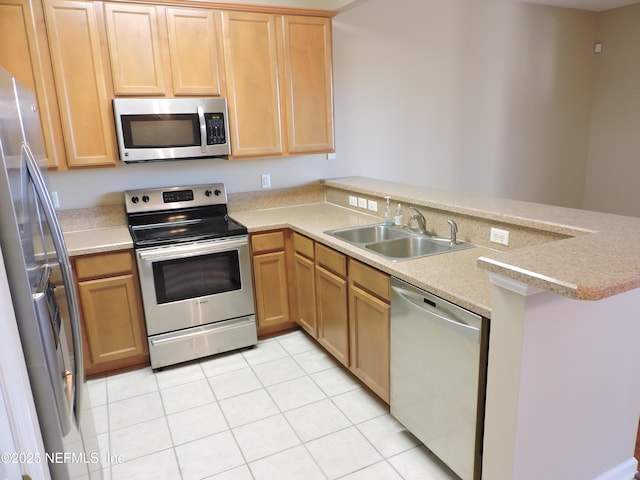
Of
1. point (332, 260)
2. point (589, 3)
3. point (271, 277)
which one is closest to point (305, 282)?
point (271, 277)

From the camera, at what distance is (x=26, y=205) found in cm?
114

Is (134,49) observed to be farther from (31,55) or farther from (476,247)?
(476,247)

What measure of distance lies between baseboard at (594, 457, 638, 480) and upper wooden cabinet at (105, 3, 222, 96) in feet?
9.82

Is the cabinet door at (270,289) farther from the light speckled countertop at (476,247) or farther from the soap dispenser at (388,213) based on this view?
the soap dispenser at (388,213)

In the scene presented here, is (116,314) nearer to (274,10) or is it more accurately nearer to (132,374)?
(132,374)

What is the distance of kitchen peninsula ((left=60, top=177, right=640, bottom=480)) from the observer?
135cm

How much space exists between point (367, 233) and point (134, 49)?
1.87 m

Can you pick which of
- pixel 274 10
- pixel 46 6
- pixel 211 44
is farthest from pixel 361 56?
pixel 46 6

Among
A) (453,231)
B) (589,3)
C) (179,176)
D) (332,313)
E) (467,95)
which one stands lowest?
(332,313)

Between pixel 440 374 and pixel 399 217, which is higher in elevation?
pixel 399 217

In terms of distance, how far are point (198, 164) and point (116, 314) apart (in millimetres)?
1224

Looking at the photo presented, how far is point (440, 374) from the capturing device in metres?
1.84

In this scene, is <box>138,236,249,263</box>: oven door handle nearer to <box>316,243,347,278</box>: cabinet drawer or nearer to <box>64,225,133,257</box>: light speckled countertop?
<box>64,225,133,257</box>: light speckled countertop

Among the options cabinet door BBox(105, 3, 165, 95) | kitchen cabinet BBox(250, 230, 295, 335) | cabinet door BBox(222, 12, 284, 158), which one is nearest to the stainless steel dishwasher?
kitchen cabinet BBox(250, 230, 295, 335)
